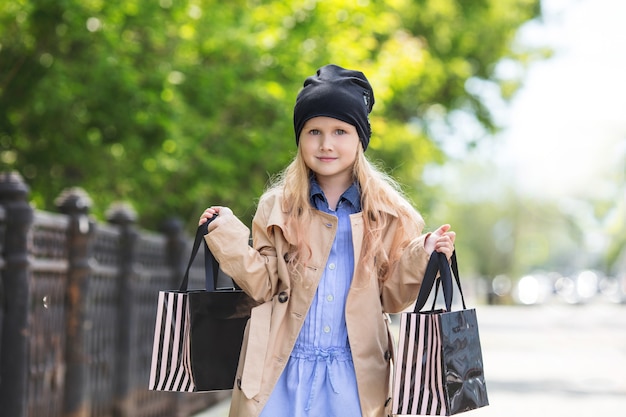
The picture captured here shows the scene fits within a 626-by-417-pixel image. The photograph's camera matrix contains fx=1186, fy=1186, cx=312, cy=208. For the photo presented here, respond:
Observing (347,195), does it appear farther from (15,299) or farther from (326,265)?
(15,299)

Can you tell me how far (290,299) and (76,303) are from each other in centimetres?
305

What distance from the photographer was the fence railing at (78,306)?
563cm

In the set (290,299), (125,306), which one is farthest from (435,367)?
(125,306)

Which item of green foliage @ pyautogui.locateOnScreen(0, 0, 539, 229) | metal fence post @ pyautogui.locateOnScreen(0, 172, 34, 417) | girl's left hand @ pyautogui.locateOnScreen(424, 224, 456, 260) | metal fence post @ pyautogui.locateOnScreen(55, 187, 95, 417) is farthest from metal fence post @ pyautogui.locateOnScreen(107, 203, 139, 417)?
girl's left hand @ pyautogui.locateOnScreen(424, 224, 456, 260)

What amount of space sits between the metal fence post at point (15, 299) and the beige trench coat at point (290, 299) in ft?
6.35

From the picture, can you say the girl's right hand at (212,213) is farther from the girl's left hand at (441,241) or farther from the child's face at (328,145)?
the girl's left hand at (441,241)

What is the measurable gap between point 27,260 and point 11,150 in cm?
758

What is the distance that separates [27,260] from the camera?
5684 millimetres

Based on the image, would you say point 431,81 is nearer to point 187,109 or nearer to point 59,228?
point 187,109

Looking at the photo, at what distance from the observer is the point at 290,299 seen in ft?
13.2

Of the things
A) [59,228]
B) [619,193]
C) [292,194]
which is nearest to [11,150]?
[59,228]

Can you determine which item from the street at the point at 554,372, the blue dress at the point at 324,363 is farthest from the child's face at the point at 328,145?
the street at the point at 554,372

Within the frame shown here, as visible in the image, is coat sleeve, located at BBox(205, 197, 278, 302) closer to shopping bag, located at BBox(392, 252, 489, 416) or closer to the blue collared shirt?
the blue collared shirt

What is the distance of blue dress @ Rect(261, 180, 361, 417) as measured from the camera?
3.88 meters
